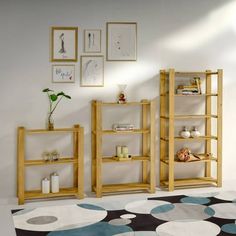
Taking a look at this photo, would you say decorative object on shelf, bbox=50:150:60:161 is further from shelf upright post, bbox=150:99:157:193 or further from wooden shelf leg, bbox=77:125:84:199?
shelf upright post, bbox=150:99:157:193

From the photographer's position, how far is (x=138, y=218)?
12.6 ft

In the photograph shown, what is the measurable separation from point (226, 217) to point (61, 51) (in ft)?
8.64

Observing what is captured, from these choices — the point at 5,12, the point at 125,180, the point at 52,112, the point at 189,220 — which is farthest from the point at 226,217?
the point at 5,12

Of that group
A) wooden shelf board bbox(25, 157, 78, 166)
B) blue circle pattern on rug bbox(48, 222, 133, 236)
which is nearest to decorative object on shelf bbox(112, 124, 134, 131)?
wooden shelf board bbox(25, 157, 78, 166)

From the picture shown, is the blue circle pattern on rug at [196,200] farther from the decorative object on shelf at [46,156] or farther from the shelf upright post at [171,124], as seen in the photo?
the decorative object on shelf at [46,156]

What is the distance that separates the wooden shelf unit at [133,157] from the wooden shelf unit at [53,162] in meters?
0.20

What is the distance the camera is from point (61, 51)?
4805 mm

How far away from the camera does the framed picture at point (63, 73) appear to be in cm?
479

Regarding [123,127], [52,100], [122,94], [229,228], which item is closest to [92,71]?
[122,94]

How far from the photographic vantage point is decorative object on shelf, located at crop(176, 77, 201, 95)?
5.00m

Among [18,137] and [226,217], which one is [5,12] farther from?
A: [226,217]

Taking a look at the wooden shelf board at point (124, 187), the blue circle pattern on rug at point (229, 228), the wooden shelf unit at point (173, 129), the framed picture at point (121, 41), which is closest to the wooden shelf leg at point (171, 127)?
the wooden shelf unit at point (173, 129)

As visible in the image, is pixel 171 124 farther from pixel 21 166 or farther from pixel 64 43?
pixel 21 166

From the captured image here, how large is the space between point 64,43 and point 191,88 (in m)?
1.66
